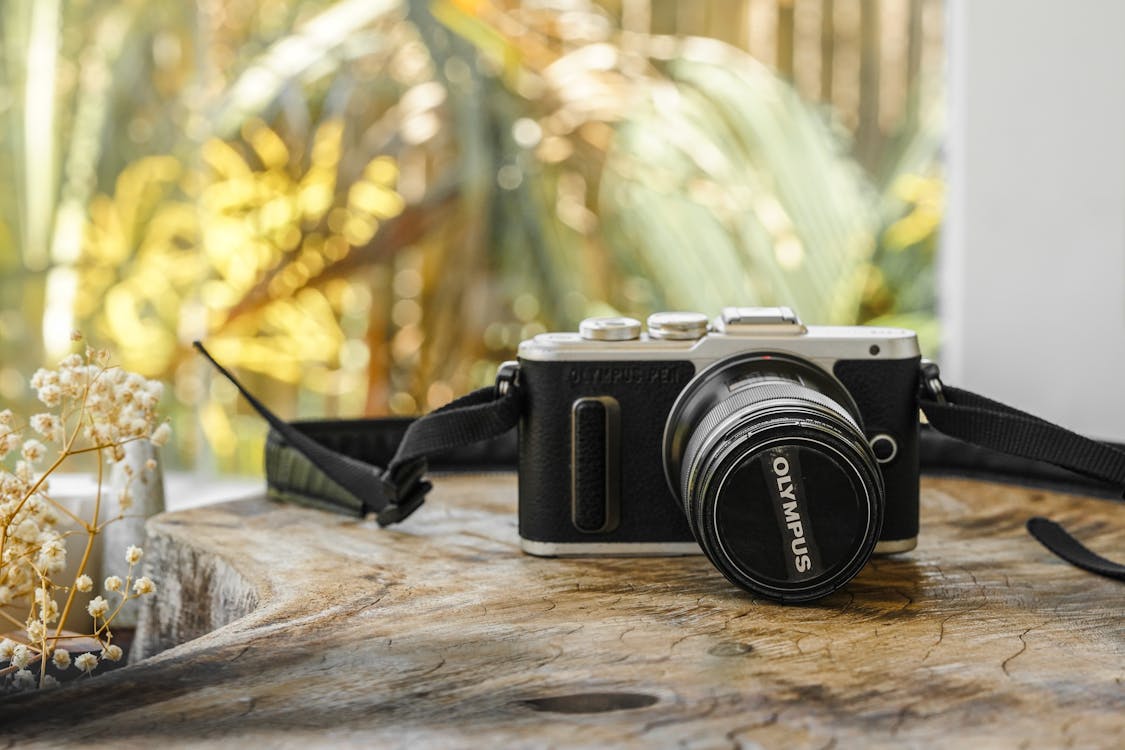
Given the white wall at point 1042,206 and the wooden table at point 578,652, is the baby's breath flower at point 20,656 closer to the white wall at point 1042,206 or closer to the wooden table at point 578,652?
the wooden table at point 578,652

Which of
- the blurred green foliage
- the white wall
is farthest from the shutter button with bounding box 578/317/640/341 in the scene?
the blurred green foliage

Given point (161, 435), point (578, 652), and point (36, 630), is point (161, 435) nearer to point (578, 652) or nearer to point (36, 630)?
point (36, 630)

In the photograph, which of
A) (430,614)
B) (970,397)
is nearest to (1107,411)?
(970,397)

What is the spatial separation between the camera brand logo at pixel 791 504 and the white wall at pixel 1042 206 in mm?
536

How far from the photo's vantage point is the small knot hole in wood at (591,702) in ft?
1.55

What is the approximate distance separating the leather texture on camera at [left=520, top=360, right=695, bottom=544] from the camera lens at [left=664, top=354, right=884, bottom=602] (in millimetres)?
91

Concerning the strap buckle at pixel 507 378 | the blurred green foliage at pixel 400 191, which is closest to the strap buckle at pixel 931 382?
the strap buckle at pixel 507 378

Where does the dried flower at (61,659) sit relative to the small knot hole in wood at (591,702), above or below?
below

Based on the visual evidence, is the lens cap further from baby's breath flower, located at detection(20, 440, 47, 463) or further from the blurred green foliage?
the blurred green foliage

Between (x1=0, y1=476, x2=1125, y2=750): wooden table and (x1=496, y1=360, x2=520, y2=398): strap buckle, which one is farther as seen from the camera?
(x1=496, y1=360, x2=520, y2=398): strap buckle

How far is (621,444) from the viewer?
70 cm

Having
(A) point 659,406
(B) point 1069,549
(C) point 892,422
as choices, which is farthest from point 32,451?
(B) point 1069,549

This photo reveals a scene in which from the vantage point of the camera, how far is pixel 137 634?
0.75 meters

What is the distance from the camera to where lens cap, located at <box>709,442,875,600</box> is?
1.89 ft
